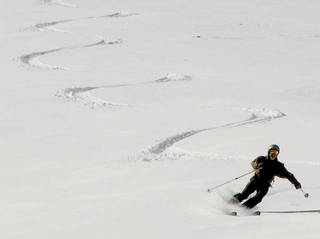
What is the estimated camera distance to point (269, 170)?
8453 millimetres

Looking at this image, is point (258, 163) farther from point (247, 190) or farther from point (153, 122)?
point (153, 122)

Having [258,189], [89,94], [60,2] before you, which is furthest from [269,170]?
[60,2]

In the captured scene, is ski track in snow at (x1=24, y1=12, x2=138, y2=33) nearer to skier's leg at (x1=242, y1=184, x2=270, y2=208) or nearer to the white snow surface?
the white snow surface

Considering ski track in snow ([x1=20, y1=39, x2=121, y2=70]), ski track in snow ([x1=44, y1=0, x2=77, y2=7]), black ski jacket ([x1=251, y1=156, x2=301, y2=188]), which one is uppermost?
black ski jacket ([x1=251, y1=156, x2=301, y2=188])

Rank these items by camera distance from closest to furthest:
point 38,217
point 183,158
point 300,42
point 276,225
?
point 276,225 → point 38,217 → point 183,158 → point 300,42

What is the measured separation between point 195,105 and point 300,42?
8355 millimetres

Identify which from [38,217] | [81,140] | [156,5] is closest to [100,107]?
[81,140]

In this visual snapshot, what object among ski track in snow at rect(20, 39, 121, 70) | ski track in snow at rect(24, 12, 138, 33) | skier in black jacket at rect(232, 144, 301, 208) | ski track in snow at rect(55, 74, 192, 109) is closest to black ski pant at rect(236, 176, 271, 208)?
skier in black jacket at rect(232, 144, 301, 208)

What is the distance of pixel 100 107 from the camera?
47.0 ft

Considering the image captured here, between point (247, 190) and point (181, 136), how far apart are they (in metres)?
3.53

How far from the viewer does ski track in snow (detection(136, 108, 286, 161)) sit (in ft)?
36.0

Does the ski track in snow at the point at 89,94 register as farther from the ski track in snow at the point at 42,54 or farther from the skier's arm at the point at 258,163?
the skier's arm at the point at 258,163

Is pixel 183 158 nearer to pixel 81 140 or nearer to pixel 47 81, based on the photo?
pixel 81 140

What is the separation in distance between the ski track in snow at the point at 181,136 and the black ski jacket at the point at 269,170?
2557 millimetres
